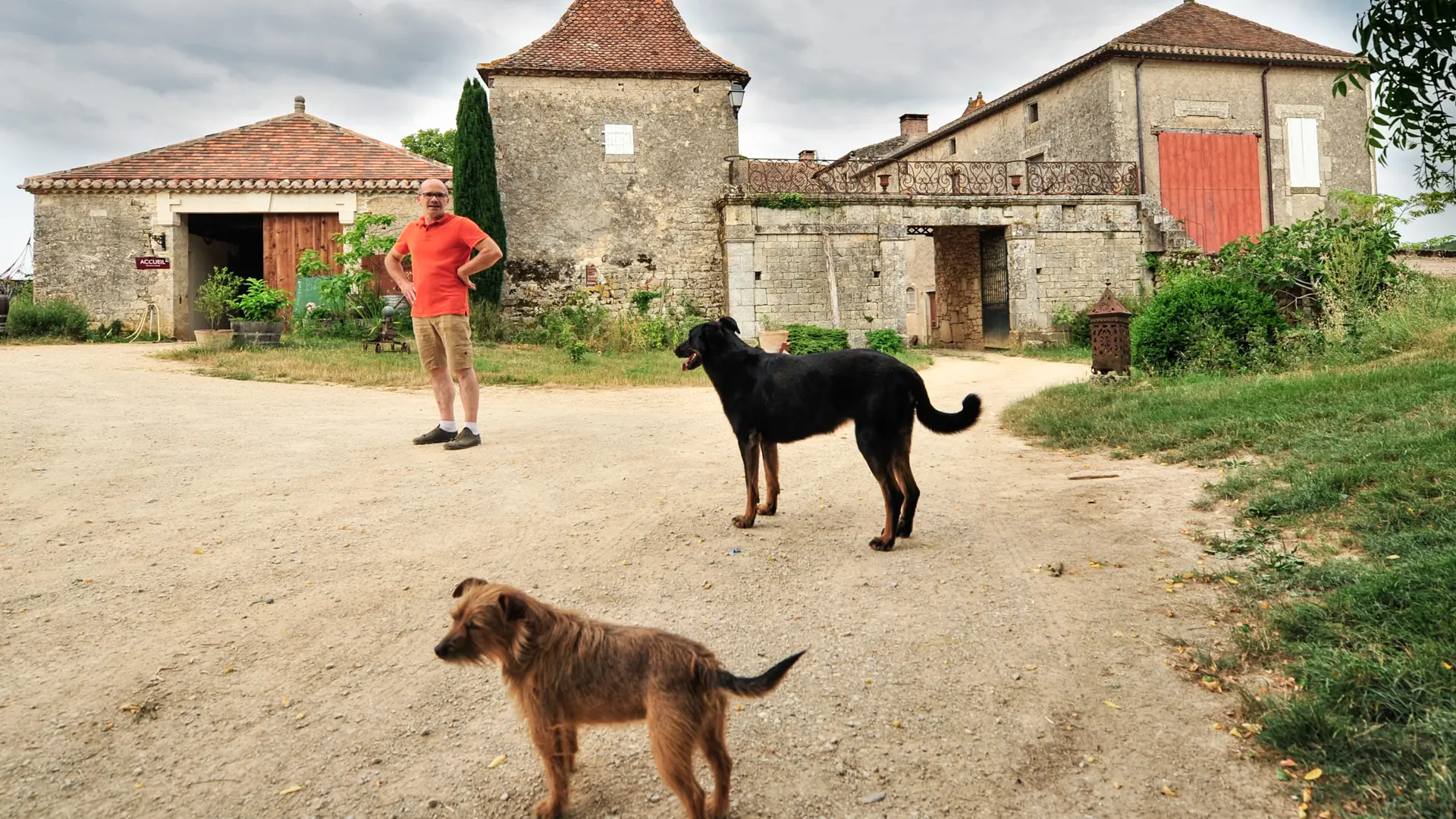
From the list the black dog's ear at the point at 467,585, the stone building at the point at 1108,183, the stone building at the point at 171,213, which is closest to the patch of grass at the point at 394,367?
the stone building at the point at 171,213

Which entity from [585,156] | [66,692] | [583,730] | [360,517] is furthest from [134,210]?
[583,730]

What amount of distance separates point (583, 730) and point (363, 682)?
2.87 feet

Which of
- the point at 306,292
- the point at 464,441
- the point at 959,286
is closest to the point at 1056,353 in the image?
the point at 959,286

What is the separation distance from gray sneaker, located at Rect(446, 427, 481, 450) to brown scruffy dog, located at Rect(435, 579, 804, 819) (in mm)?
4723

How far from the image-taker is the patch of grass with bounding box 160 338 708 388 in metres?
11.6

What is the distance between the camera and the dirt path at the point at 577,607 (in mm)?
2402

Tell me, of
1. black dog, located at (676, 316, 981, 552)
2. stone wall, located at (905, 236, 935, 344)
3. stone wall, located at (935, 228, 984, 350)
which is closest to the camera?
black dog, located at (676, 316, 981, 552)

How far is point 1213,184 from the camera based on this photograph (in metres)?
21.7

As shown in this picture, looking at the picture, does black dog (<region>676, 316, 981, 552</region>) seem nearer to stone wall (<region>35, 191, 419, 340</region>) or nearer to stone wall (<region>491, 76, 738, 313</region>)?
stone wall (<region>35, 191, 419, 340</region>)

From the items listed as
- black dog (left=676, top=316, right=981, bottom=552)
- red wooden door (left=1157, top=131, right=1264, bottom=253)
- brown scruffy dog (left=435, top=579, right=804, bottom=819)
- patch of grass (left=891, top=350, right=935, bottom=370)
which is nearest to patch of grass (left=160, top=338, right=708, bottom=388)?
patch of grass (left=891, top=350, right=935, bottom=370)

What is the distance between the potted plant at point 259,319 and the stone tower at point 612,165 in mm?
5288

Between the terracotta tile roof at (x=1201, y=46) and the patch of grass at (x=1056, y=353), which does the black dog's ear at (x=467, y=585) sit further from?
the terracotta tile roof at (x=1201, y=46)

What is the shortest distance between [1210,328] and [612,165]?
45.8ft

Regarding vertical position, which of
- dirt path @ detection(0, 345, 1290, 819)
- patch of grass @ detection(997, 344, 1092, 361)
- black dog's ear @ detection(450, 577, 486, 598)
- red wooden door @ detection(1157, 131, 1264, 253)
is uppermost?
red wooden door @ detection(1157, 131, 1264, 253)
